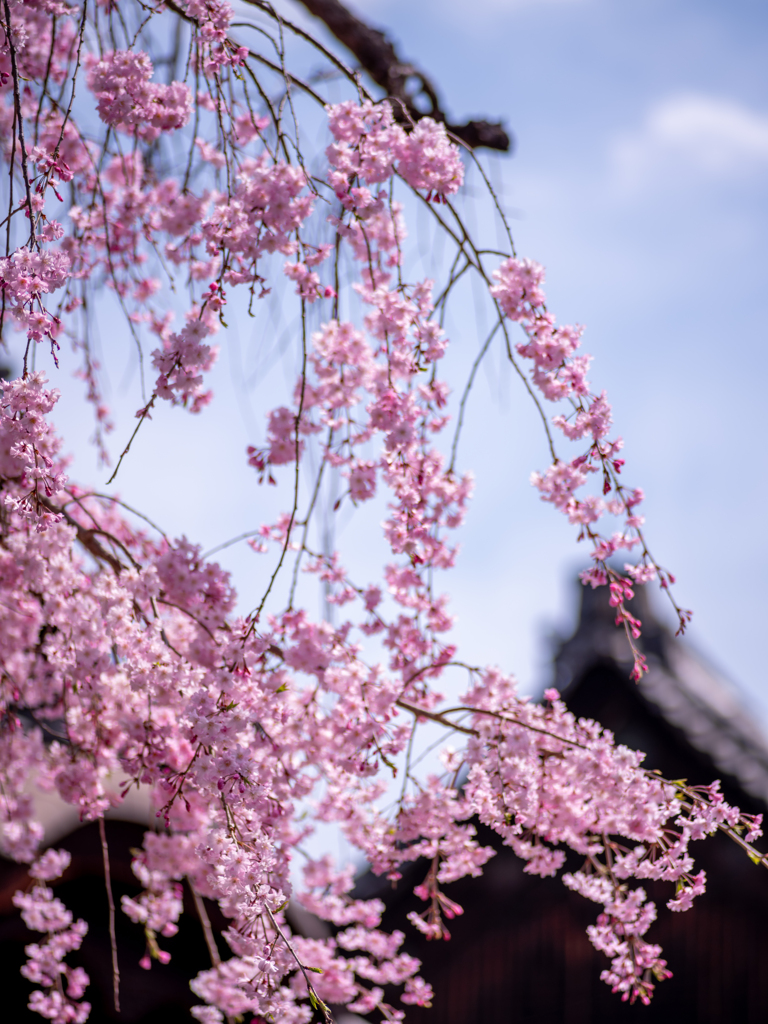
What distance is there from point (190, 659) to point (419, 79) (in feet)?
10.5

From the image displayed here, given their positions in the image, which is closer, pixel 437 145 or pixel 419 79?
pixel 437 145

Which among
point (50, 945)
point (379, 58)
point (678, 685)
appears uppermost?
point (379, 58)

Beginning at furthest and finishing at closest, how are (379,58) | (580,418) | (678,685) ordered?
(678,685)
(379,58)
(580,418)

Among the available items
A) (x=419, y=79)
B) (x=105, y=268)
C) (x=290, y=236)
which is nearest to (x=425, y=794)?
(x=290, y=236)

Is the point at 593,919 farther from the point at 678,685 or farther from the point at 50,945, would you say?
the point at 50,945

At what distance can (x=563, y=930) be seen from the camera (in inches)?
241

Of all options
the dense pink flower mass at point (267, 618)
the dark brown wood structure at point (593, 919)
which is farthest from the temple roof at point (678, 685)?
the dense pink flower mass at point (267, 618)

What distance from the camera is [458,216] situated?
10.1 ft

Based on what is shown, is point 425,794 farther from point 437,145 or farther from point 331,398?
point 437,145

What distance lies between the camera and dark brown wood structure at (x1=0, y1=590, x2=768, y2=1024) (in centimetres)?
473

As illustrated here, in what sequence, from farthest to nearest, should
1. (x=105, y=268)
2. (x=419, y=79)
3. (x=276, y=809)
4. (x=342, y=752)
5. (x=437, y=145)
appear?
(x=419, y=79)
(x=105, y=268)
(x=342, y=752)
(x=437, y=145)
(x=276, y=809)

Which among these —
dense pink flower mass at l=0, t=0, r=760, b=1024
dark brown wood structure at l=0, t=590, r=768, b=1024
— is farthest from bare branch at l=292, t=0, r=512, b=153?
dark brown wood structure at l=0, t=590, r=768, b=1024

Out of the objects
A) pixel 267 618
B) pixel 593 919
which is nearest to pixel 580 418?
pixel 267 618

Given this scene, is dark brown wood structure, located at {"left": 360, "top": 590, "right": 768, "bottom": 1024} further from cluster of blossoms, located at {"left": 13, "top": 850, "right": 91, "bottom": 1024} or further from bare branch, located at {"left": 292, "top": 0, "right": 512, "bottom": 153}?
bare branch, located at {"left": 292, "top": 0, "right": 512, "bottom": 153}
